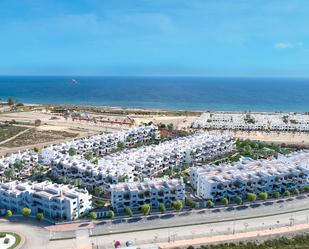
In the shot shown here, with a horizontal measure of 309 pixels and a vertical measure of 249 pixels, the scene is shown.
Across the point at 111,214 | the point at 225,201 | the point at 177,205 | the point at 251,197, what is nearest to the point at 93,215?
the point at 111,214

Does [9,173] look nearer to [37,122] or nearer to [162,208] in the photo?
[162,208]

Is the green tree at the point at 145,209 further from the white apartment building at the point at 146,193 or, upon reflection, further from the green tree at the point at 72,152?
the green tree at the point at 72,152

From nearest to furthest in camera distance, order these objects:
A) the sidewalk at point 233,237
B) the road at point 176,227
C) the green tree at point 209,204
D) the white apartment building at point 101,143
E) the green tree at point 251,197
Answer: the sidewalk at point 233,237
the road at point 176,227
the green tree at point 209,204
the green tree at point 251,197
the white apartment building at point 101,143

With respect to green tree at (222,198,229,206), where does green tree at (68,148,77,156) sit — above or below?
above

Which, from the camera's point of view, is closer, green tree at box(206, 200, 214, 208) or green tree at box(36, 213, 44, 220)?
green tree at box(36, 213, 44, 220)

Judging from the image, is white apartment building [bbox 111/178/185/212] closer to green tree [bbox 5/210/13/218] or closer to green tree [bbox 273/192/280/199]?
green tree [bbox 5/210/13/218]

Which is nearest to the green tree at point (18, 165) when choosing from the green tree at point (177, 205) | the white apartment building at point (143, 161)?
the white apartment building at point (143, 161)

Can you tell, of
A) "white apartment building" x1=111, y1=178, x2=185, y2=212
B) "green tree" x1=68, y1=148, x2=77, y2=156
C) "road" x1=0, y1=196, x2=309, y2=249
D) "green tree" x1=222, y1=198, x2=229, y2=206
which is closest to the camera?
"road" x1=0, y1=196, x2=309, y2=249

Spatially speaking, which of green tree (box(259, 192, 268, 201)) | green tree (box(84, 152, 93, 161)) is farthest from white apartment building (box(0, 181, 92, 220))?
green tree (box(259, 192, 268, 201))
